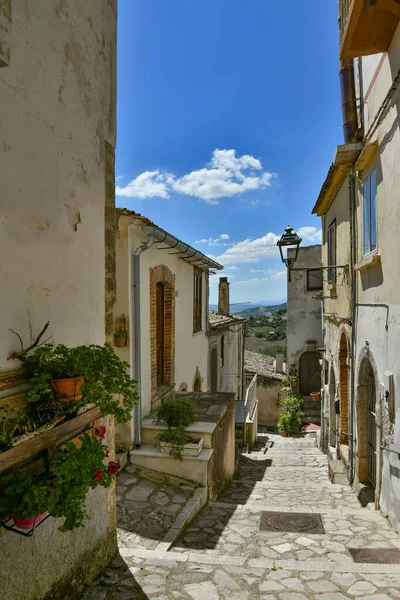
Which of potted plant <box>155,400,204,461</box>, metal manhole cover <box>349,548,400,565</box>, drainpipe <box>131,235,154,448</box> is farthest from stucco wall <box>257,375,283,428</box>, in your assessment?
metal manhole cover <box>349,548,400,565</box>

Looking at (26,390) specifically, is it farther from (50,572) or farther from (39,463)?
(50,572)

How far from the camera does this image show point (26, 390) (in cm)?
300

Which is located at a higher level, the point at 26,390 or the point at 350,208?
the point at 350,208

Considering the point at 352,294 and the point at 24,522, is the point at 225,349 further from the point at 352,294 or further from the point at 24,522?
the point at 24,522

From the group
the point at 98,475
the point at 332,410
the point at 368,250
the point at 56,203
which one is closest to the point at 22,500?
the point at 98,475

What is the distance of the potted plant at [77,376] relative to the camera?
2992 millimetres

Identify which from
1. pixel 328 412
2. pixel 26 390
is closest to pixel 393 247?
pixel 26 390

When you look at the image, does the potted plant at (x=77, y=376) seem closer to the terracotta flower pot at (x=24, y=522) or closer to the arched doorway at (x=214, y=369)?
the terracotta flower pot at (x=24, y=522)

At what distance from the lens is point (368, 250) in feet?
23.9

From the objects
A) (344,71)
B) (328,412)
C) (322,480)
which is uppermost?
(344,71)

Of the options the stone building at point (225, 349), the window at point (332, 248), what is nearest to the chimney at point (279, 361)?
the stone building at point (225, 349)

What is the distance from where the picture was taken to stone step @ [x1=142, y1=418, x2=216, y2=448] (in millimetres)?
7293

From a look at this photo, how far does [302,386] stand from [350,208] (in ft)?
48.6

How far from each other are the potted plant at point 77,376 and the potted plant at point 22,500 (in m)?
0.53
